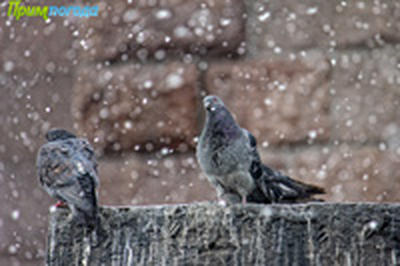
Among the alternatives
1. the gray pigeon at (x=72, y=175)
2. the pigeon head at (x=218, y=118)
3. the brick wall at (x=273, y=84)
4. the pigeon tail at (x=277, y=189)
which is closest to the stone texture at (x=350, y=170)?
the brick wall at (x=273, y=84)

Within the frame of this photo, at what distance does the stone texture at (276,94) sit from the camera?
100 inches

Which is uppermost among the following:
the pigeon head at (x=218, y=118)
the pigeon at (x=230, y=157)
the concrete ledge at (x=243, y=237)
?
the pigeon head at (x=218, y=118)

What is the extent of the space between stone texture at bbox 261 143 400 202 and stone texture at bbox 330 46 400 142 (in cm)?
6

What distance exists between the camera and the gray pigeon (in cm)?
191

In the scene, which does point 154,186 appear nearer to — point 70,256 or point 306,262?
point 70,256

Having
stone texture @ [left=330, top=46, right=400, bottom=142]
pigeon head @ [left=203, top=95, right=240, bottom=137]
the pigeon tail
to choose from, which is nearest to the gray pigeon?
pigeon head @ [left=203, top=95, right=240, bottom=137]

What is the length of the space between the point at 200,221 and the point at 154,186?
0.83 meters

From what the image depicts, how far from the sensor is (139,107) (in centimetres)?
264

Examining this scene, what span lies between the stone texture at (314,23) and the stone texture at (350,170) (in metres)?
0.39

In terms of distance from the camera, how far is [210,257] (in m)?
1.75

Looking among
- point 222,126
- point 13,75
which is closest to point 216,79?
point 222,126

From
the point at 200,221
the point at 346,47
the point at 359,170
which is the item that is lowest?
the point at 200,221


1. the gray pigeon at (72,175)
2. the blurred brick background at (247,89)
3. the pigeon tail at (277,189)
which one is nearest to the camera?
the gray pigeon at (72,175)

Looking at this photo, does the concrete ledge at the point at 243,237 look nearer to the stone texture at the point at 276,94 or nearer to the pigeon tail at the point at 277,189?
the pigeon tail at the point at 277,189
